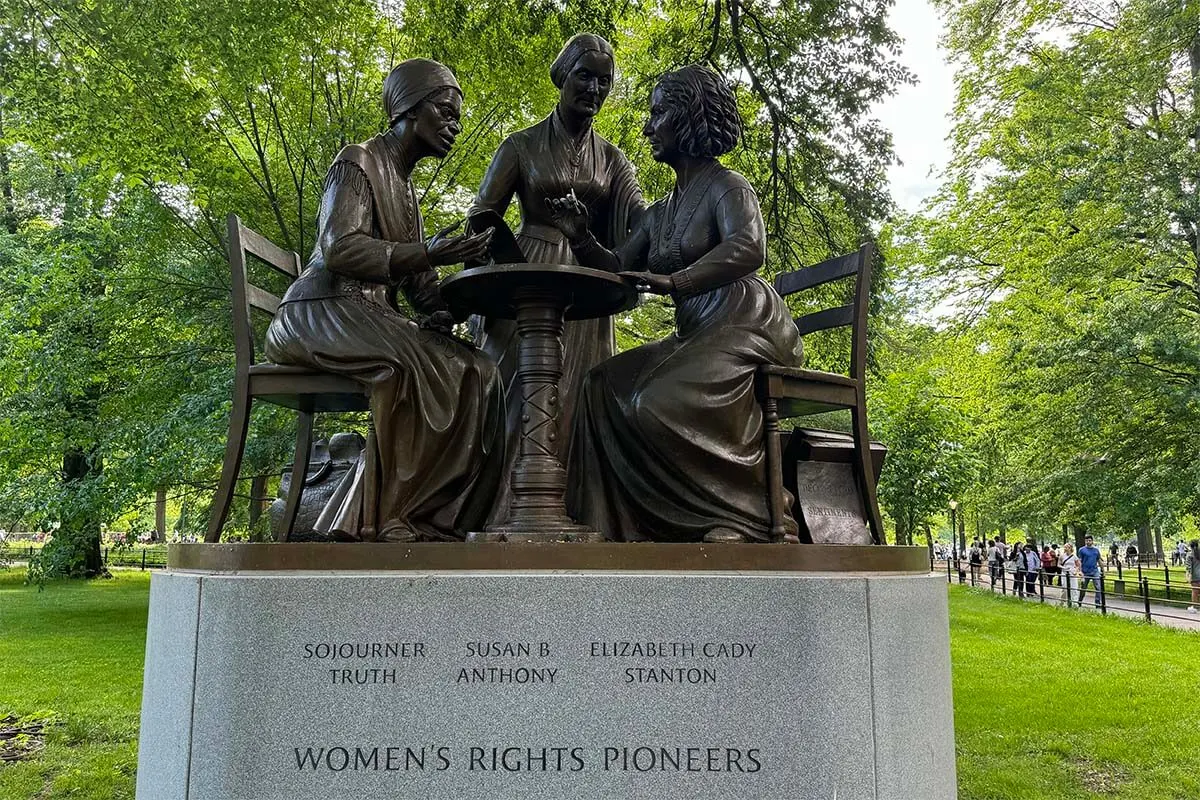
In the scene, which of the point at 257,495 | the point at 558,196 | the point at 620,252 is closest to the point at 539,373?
the point at 620,252

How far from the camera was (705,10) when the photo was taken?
9758 mm

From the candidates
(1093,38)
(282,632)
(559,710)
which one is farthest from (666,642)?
(1093,38)

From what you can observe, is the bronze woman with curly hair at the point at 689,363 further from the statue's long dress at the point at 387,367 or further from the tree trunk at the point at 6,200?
the tree trunk at the point at 6,200

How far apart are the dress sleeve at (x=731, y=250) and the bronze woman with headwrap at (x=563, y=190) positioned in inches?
28.8

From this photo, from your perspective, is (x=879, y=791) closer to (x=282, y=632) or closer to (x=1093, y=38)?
(x=282, y=632)

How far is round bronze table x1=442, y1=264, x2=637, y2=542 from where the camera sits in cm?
373

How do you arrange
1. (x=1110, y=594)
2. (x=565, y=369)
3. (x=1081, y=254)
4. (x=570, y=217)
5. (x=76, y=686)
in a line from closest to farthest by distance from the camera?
(x=570, y=217)
(x=565, y=369)
(x=76, y=686)
(x=1081, y=254)
(x=1110, y=594)

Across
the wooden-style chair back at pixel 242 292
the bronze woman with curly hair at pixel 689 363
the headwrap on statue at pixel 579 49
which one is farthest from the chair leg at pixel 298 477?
the headwrap on statue at pixel 579 49

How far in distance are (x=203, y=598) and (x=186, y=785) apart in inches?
24.6

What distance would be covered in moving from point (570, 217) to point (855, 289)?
1.39m

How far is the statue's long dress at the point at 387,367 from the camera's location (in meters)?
3.88

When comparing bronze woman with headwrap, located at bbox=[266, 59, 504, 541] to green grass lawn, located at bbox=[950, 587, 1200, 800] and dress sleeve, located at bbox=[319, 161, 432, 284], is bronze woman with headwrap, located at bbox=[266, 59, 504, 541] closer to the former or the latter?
dress sleeve, located at bbox=[319, 161, 432, 284]

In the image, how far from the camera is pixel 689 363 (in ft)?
13.2

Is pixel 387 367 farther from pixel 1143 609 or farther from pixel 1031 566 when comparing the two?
pixel 1031 566
